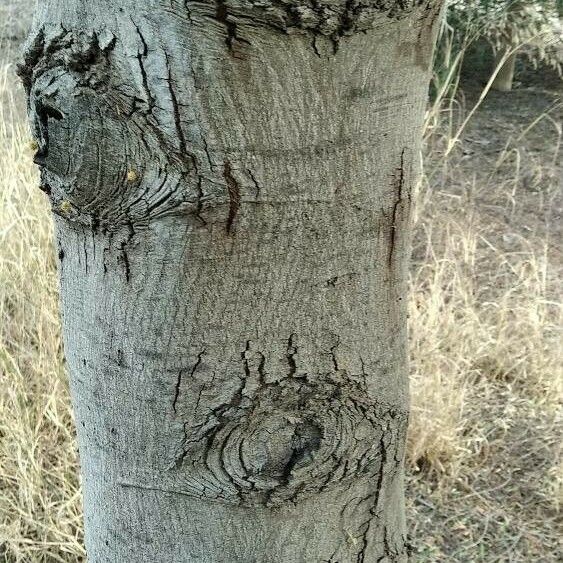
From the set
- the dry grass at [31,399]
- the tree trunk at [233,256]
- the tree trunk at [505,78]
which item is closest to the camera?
the tree trunk at [233,256]

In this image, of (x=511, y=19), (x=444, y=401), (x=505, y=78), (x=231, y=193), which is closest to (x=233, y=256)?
(x=231, y=193)

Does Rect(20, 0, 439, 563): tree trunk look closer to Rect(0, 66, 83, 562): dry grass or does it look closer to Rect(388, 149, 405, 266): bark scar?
Rect(388, 149, 405, 266): bark scar

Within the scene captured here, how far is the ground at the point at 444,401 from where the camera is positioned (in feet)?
5.69

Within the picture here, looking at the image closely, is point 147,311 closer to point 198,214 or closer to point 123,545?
point 198,214

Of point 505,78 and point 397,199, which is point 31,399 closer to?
point 397,199

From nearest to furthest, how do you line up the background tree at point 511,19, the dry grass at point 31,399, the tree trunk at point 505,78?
the dry grass at point 31,399, the background tree at point 511,19, the tree trunk at point 505,78

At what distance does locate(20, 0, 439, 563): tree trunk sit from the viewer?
520mm

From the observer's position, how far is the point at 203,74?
0.51 metres

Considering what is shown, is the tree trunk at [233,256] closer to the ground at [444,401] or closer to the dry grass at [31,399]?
the ground at [444,401]

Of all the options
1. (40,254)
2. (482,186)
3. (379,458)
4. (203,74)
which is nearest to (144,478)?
(379,458)

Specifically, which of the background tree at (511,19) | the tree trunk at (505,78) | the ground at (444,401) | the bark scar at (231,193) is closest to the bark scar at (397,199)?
the bark scar at (231,193)

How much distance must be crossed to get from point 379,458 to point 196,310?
0.25 m

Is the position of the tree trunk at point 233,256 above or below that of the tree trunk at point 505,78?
below

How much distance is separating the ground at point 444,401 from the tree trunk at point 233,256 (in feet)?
2.80
